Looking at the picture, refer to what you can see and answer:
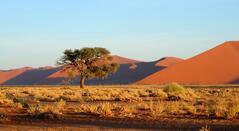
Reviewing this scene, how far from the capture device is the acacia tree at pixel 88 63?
60.2 metres

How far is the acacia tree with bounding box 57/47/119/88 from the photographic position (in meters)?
60.2

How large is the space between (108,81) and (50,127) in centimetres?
11516

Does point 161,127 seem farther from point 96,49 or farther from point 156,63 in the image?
point 156,63

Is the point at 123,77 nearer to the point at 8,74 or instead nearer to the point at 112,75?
the point at 112,75

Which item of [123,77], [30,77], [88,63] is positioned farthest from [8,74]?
[88,63]

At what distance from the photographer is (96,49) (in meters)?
62.2

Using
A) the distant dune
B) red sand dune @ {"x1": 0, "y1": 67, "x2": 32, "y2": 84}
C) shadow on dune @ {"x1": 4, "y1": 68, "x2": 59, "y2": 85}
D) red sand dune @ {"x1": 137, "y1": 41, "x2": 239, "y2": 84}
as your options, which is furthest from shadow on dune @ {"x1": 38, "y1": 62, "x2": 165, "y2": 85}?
red sand dune @ {"x1": 0, "y1": 67, "x2": 32, "y2": 84}

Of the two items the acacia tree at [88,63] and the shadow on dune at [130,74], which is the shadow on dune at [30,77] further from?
the acacia tree at [88,63]

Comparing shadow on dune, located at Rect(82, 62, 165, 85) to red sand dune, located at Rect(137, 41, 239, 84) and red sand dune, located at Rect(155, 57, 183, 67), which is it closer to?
red sand dune, located at Rect(155, 57, 183, 67)

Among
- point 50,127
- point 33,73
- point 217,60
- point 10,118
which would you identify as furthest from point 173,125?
point 33,73

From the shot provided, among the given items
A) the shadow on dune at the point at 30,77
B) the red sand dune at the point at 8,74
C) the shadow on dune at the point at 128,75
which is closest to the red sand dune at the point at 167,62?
the shadow on dune at the point at 128,75

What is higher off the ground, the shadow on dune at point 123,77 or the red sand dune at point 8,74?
the red sand dune at point 8,74

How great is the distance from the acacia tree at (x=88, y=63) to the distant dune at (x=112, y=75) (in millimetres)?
63032

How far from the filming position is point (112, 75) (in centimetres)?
14188
